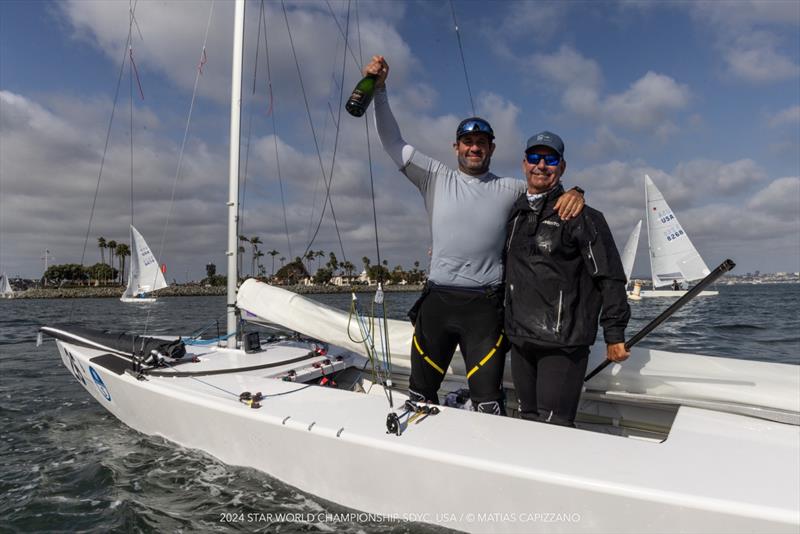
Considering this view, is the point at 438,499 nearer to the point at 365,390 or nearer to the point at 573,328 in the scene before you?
the point at 573,328

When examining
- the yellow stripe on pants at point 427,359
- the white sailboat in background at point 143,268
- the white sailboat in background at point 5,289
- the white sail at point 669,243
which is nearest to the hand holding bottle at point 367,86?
the yellow stripe on pants at point 427,359

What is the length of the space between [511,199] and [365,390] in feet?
8.30

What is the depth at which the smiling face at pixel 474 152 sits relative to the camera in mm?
2729

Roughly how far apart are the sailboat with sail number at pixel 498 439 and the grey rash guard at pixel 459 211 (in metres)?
0.76

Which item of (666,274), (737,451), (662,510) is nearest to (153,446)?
(662,510)

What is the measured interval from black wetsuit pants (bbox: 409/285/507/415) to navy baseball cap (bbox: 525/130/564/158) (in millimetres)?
815

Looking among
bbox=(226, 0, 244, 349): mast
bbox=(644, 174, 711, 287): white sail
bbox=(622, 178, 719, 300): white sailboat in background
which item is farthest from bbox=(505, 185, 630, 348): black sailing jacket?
bbox=(644, 174, 711, 287): white sail

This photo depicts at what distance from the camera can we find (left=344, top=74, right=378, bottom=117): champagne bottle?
8.49ft

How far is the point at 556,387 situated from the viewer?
240 centimetres

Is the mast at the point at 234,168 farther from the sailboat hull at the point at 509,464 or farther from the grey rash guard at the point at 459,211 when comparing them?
the grey rash guard at the point at 459,211

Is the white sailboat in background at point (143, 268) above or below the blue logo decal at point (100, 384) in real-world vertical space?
above

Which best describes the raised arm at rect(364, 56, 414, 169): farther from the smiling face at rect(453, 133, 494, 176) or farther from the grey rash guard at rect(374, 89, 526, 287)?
the smiling face at rect(453, 133, 494, 176)

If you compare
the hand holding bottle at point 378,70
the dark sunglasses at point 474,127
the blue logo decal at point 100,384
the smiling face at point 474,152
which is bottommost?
the blue logo decal at point 100,384

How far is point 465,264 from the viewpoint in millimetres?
2682
